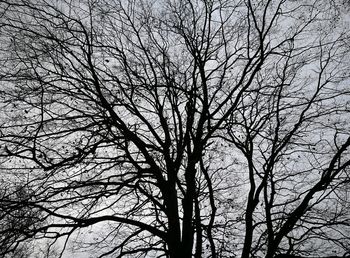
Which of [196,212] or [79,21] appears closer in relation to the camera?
[79,21]

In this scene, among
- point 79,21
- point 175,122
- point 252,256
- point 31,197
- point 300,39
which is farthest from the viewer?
point 175,122

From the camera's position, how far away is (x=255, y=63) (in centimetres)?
577

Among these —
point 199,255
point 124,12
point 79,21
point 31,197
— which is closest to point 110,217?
point 31,197

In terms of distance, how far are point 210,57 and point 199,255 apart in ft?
14.2

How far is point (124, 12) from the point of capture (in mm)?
6570

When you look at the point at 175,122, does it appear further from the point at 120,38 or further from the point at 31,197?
the point at 31,197

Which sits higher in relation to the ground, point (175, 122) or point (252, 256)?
point (175, 122)

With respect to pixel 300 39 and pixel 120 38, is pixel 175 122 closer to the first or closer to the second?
pixel 120 38

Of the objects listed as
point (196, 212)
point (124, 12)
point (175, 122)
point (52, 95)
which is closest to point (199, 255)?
point (196, 212)

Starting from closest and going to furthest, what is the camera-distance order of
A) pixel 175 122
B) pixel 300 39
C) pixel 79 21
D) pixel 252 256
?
pixel 79 21 < pixel 252 256 < pixel 300 39 < pixel 175 122

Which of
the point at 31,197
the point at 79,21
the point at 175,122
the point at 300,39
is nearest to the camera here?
the point at 31,197

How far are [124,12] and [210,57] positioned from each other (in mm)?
2265

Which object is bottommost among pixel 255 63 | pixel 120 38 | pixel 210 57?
pixel 255 63

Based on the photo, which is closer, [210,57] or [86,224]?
[86,224]
